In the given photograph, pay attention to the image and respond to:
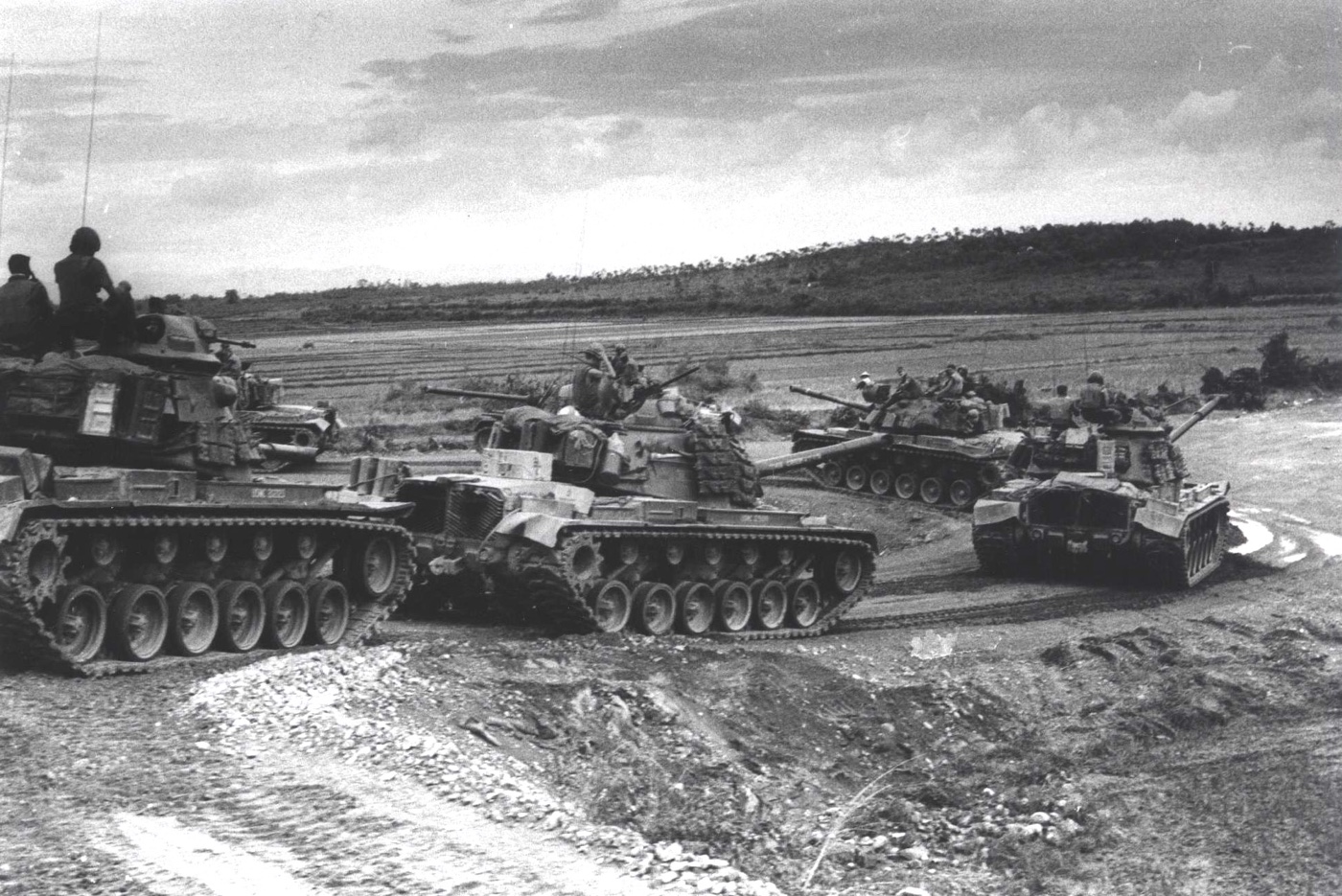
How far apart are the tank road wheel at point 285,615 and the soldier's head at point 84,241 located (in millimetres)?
3692

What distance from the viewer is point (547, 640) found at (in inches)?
677

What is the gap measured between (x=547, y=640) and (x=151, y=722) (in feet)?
18.6

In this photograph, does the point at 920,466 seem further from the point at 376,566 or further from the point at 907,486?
the point at 376,566

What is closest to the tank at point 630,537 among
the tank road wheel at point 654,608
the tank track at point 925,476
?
the tank road wheel at point 654,608

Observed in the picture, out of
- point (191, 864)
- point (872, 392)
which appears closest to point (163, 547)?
point (191, 864)

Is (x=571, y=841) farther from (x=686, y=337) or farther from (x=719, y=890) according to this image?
(x=686, y=337)

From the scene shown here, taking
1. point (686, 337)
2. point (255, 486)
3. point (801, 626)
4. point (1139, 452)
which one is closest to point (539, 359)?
point (686, 337)

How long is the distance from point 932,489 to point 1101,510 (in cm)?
1084

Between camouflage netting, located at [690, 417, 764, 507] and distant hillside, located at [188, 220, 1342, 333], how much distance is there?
1926 inches

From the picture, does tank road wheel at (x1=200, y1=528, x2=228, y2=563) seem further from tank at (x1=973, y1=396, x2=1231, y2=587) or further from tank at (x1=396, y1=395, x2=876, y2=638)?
tank at (x1=973, y1=396, x2=1231, y2=587)

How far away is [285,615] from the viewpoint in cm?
1595

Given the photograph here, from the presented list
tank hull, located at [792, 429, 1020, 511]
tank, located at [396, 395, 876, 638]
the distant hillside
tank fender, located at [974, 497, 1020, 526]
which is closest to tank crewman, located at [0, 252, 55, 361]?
tank, located at [396, 395, 876, 638]

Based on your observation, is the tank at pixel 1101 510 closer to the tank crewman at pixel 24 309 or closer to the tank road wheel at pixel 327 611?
the tank road wheel at pixel 327 611

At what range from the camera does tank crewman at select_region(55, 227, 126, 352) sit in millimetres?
13992
